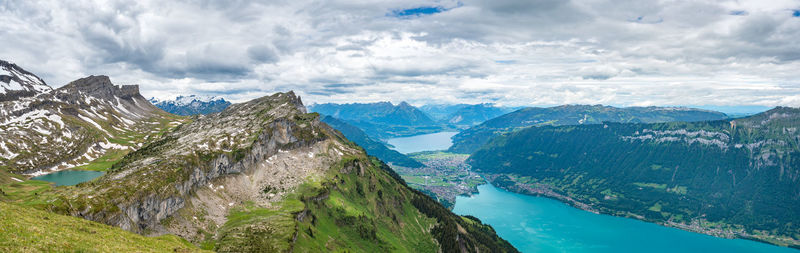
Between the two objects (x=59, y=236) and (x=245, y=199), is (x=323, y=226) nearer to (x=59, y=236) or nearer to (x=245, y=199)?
(x=245, y=199)

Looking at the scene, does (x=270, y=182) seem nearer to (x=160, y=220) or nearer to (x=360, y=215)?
(x=360, y=215)

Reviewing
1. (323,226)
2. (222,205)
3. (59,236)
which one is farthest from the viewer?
(323,226)

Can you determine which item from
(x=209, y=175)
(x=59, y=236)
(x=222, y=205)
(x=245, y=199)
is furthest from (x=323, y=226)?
(x=59, y=236)

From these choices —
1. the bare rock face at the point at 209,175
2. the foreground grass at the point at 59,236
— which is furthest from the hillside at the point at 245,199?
the foreground grass at the point at 59,236

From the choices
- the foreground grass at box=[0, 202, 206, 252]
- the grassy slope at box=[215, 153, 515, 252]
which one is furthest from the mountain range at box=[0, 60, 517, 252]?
the grassy slope at box=[215, 153, 515, 252]

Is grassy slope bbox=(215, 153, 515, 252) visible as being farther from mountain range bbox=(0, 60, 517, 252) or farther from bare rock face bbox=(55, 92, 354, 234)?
bare rock face bbox=(55, 92, 354, 234)

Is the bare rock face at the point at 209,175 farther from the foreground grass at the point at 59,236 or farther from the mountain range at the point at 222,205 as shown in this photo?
the foreground grass at the point at 59,236
